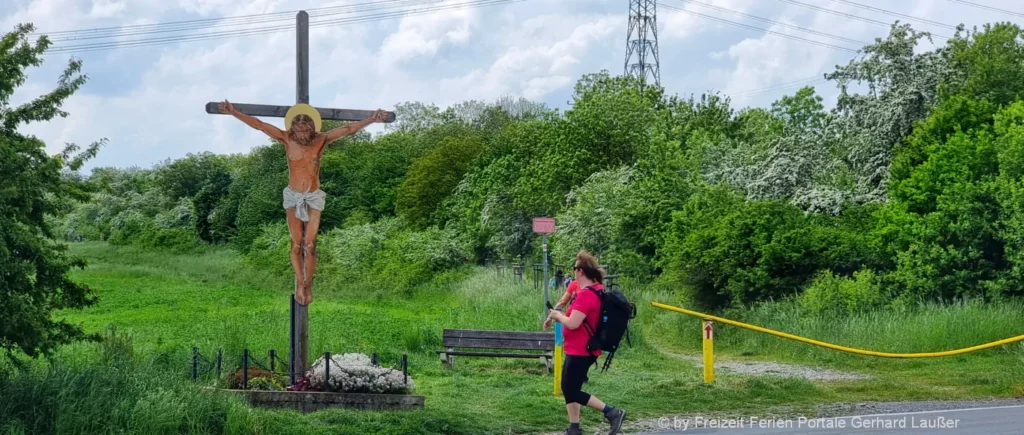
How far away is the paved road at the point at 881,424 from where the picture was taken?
38.4 ft

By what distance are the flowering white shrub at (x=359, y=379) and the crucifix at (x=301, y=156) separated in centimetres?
55

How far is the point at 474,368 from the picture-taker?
18641 millimetres

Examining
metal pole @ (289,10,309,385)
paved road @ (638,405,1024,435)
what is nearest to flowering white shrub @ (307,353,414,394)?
metal pole @ (289,10,309,385)

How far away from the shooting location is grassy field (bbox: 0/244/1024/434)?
400 inches

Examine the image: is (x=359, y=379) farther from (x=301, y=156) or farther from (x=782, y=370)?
(x=782, y=370)

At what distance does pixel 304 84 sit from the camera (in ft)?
45.0

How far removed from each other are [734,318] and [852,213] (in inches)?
200

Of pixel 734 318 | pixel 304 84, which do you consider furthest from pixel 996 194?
pixel 304 84

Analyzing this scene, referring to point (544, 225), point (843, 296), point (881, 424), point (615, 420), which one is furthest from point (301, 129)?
point (843, 296)

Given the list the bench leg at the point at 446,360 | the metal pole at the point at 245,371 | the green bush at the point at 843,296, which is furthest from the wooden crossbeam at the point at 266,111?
the green bush at the point at 843,296

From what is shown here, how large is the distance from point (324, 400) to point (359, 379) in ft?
1.52

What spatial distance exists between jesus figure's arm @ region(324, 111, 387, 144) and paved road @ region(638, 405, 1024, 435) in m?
5.07

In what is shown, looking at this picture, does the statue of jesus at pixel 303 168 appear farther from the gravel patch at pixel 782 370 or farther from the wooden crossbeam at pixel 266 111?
the gravel patch at pixel 782 370

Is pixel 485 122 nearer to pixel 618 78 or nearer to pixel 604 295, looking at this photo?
pixel 618 78
